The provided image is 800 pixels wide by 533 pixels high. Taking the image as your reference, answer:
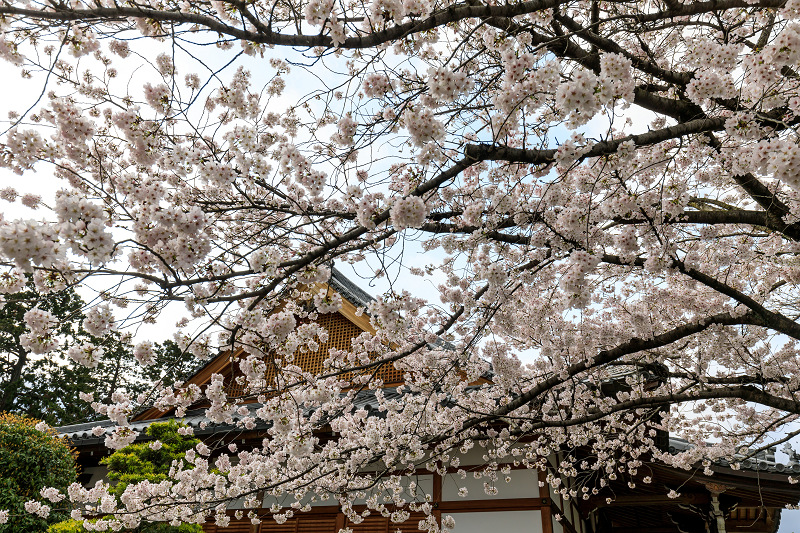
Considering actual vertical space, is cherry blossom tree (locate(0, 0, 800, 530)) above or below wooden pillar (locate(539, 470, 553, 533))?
above

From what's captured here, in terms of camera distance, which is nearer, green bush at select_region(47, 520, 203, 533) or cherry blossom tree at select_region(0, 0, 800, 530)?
cherry blossom tree at select_region(0, 0, 800, 530)

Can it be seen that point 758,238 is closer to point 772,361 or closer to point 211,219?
point 772,361

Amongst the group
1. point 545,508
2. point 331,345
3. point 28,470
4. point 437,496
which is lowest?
point 545,508

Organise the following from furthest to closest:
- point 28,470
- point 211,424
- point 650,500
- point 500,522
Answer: point 28,470
point 211,424
point 650,500
point 500,522

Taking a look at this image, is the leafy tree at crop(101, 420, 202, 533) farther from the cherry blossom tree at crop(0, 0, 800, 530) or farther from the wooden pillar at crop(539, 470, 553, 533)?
the wooden pillar at crop(539, 470, 553, 533)

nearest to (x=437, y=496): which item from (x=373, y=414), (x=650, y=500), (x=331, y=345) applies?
(x=373, y=414)

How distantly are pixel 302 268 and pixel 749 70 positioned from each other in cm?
292

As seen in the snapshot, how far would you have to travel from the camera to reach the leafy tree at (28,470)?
7273mm

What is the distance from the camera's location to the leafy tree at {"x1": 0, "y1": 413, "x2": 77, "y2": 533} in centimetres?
727

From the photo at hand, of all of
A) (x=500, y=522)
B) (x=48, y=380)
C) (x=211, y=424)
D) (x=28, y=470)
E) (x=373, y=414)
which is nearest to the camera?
(x=500, y=522)

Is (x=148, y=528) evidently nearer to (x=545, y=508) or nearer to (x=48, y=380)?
(x=545, y=508)

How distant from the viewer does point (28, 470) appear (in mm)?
7648

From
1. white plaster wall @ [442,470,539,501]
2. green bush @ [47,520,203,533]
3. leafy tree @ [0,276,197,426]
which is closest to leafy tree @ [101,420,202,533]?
green bush @ [47,520,203,533]

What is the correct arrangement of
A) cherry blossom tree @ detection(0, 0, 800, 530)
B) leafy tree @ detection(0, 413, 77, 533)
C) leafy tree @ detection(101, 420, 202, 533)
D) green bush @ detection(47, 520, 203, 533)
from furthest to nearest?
1. leafy tree @ detection(0, 413, 77, 533)
2. leafy tree @ detection(101, 420, 202, 533)
3. green bush @ detection(47, 520, 203, 533)
4. cherry blossom tree @ detection(0, 0, 800, 530)
